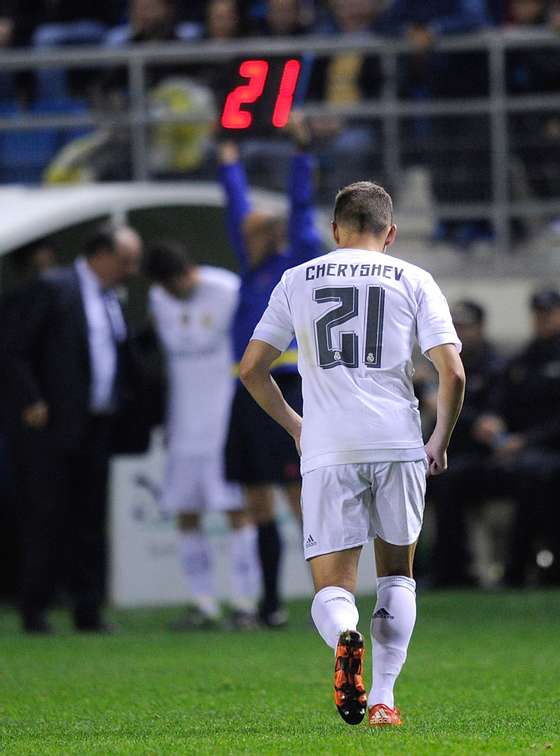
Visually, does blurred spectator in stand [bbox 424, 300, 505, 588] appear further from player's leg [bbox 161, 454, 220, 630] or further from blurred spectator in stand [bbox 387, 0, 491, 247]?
player's leg [bbox 161, 454, 220, 630]

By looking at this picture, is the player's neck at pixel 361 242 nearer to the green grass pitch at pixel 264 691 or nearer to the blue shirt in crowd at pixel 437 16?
the green grass pitch at pixel 264 691

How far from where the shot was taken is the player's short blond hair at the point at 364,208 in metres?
6.05

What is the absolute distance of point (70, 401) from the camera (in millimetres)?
11164

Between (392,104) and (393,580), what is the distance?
9482mm

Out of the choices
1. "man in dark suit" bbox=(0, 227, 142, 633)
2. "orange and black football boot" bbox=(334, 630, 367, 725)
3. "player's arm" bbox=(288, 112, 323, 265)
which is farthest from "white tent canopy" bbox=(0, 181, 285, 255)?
"orange and black football boot" bbox=(334, 630, 367, 725)

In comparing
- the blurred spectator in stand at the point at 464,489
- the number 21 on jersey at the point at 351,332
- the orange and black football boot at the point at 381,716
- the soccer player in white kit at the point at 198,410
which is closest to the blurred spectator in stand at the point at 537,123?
the blurred spectator in stand at the point at 464,489

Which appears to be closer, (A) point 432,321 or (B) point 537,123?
(A) point 432,321

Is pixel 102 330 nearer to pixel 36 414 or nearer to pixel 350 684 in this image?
pixel 36 414

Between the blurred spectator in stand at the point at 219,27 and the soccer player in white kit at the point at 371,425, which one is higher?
the blurred spectator in stand at the point at 219,27

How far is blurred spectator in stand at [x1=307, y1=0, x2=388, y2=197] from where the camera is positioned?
1509 cm

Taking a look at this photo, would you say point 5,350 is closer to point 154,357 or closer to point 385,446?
point 154,357

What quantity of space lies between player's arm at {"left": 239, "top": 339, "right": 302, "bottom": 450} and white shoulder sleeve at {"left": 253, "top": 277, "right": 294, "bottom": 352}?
0.08 feet

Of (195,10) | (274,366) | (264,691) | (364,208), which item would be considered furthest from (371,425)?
(195,10)

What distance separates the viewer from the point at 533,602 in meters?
12.5
